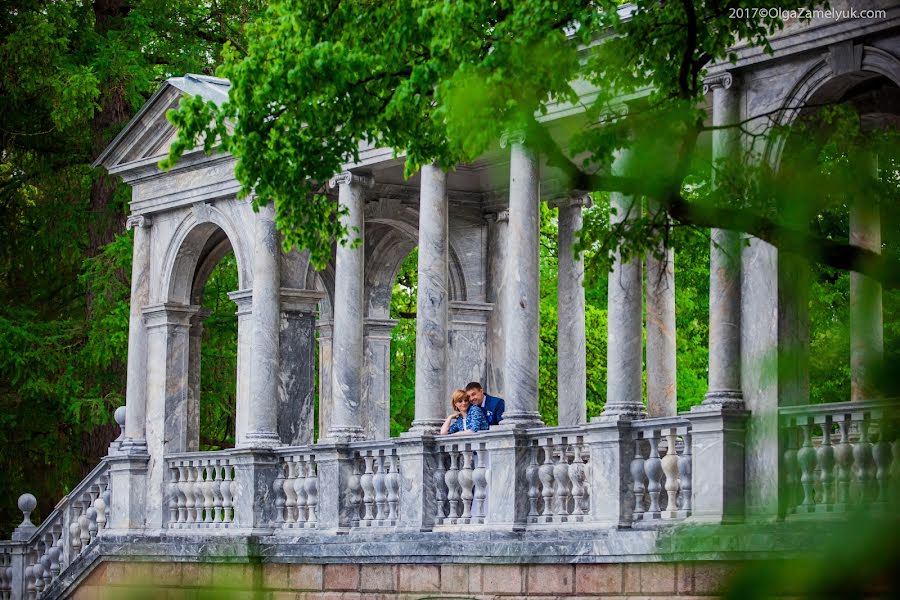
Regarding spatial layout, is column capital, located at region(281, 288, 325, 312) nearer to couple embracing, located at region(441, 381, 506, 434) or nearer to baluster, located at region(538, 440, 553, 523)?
couple embracing, located at region(441, 381, 506, 434)

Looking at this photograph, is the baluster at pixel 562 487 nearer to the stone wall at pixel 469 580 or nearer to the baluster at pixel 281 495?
the stone wall at pixel 469 580

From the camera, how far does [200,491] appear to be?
24.3 meters

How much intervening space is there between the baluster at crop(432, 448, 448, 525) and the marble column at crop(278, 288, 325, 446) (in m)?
4.78

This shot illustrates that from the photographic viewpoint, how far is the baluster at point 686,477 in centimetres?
1661

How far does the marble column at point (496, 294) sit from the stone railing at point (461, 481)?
17.3 feet

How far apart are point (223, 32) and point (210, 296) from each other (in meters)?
5.99

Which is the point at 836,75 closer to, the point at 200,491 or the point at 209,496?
the point at 209,496

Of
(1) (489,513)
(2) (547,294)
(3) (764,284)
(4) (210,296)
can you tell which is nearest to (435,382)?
(1) (489,513)

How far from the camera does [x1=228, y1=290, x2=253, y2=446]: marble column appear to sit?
2444cm

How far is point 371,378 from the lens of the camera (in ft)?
88.3

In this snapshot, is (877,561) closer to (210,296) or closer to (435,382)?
(435,382)

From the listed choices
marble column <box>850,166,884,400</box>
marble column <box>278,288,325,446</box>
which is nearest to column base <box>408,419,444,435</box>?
marble column <box>278,288,325,446</box>

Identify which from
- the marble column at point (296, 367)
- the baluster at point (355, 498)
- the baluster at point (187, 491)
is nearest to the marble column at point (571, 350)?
the baluster at point (355, 498)

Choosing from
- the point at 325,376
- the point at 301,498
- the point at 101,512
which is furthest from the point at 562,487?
the point at 101,512
